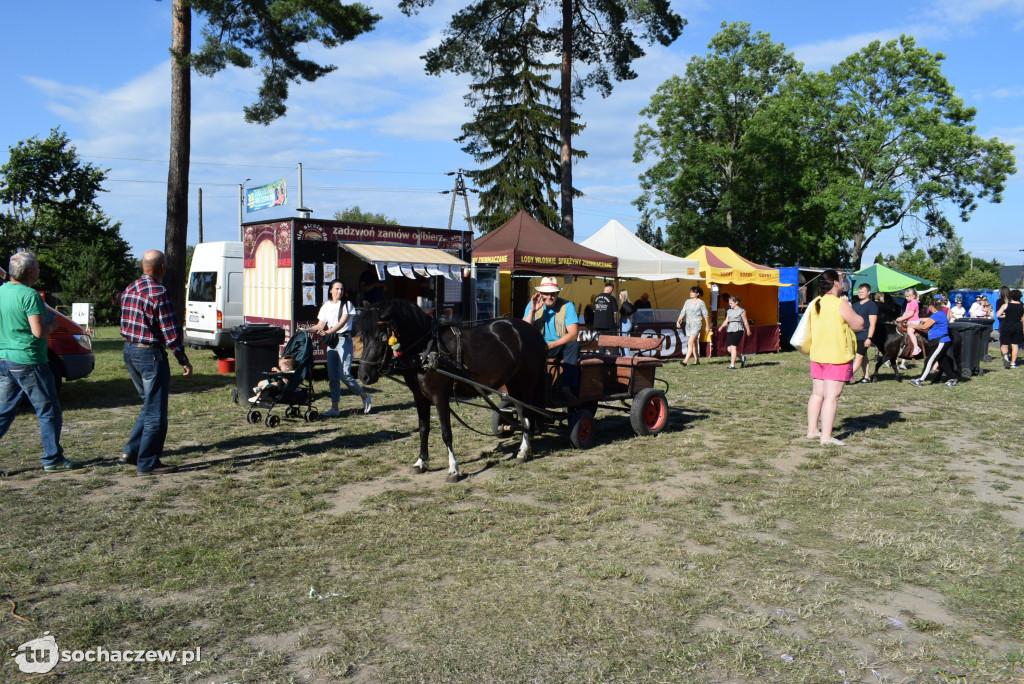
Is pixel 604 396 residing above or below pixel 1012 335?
below

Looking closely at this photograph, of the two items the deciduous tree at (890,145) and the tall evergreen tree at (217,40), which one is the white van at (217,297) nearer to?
the tall evergreen tree at (217,40)

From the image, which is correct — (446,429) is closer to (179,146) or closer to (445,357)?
(445,357)

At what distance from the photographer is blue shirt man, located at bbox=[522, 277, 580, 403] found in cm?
781

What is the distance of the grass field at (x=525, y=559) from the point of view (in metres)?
3.38

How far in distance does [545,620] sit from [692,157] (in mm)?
41184

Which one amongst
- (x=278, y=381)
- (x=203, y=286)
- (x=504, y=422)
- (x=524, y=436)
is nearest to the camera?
(x=524, y=436)

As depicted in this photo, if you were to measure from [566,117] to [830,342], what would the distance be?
49.3 feet

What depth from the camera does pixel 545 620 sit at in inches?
147

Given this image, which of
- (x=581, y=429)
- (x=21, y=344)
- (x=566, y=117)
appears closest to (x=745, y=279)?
(x=566, y=117)

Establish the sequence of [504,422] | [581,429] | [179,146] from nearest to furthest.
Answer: [581,429] < [504,422] < [179,146]

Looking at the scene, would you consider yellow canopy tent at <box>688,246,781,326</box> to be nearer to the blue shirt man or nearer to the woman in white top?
the woman in white top

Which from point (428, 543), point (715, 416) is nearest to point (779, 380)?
point (715, 416)

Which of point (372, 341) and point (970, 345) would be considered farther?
point (970, 345)

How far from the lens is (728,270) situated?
20.8 metres
